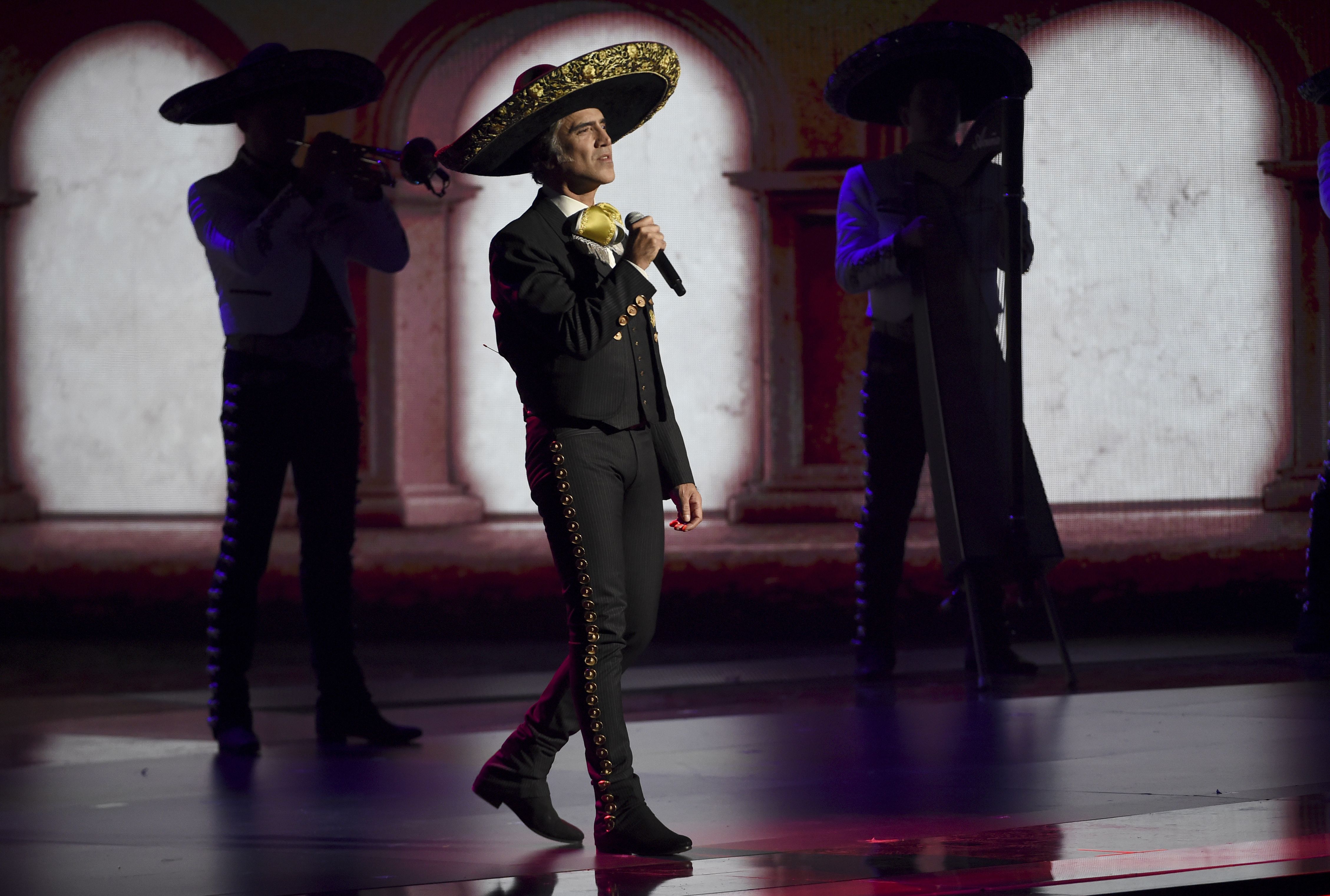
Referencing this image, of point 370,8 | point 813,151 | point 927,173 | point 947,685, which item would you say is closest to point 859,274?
point 927,173

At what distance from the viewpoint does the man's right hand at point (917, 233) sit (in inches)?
172

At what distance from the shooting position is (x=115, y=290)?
6.84 meters

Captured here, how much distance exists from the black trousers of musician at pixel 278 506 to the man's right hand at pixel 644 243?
140cm

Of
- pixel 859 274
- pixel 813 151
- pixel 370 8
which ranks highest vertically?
pixel 370 8

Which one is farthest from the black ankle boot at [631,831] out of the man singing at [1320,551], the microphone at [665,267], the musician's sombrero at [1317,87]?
the musician's sombrero at [1317,87]

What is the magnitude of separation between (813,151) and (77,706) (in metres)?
3.29

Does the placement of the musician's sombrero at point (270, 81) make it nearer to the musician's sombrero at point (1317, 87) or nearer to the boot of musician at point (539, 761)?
the boot of musician at point (539, 761)

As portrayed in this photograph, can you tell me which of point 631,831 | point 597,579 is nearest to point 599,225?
point 597,579

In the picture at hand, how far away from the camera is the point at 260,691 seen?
16.7ft

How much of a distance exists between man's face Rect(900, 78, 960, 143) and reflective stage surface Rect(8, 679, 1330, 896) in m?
Result: 1.49

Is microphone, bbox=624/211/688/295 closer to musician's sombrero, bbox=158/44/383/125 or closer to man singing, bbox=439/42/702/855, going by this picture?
man singing, bbox=439/42/702/855

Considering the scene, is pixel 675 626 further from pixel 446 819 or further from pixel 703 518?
pixel 446 819

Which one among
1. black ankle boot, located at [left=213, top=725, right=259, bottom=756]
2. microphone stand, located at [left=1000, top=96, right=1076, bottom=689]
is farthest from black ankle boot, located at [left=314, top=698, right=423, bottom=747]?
microphone stand, located at [left=1000, top=96, right=1076, bottom=689]

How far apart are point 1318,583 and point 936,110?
1770 mm
